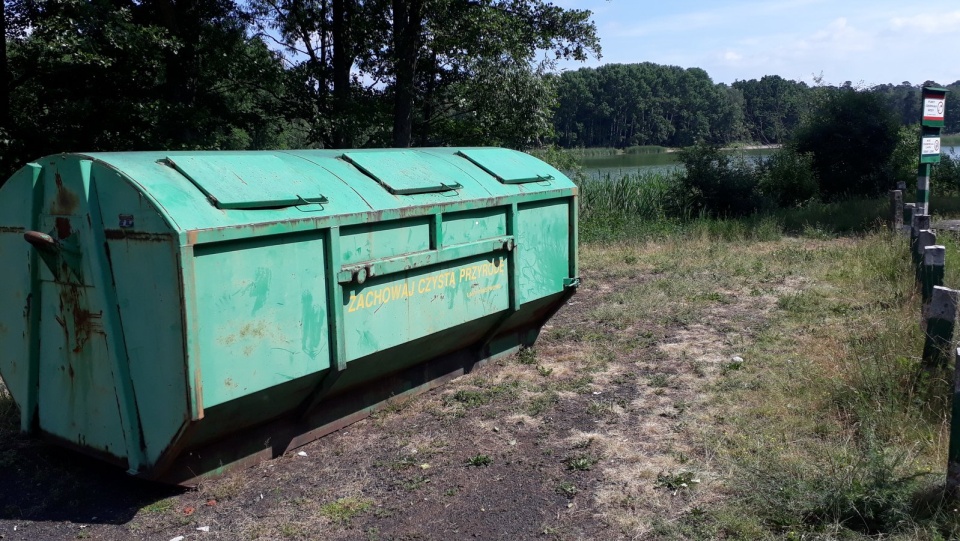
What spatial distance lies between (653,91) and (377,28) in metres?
64.5

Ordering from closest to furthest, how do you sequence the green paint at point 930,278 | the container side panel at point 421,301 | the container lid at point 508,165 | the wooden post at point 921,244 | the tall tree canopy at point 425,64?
the container side panel at point 421,301
the green paint at point 930,278
the container lid at point 508,165
the wooden post at point 921,244
the tall tree canopy at point 425,64

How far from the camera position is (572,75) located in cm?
7000

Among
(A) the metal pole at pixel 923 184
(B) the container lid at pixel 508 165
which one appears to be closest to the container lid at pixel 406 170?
(B) the container lid at pixel 508 165

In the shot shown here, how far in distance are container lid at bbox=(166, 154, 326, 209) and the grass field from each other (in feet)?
5.40

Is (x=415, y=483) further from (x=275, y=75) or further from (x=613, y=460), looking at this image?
(x=275, y=75)

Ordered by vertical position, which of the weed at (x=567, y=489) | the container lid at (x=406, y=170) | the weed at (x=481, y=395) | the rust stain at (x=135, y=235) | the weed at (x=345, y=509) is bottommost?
the weed at (x=345, y=509)

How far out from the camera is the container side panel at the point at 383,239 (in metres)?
4.76

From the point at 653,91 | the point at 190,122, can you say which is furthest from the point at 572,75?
the point at 190,122

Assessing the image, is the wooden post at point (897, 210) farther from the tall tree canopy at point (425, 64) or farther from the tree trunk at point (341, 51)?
the tree trunk at point (341, 51)

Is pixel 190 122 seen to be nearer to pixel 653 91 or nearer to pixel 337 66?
pixel 337 66

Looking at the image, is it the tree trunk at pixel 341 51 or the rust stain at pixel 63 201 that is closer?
the rust stain at pixel 63 201

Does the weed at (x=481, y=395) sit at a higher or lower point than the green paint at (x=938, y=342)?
lower

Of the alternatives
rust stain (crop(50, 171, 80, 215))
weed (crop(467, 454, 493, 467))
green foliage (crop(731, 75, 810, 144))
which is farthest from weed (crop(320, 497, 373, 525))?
green foliage (crop(731, 75, 810, 144))

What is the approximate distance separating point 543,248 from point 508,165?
80 centimetres
